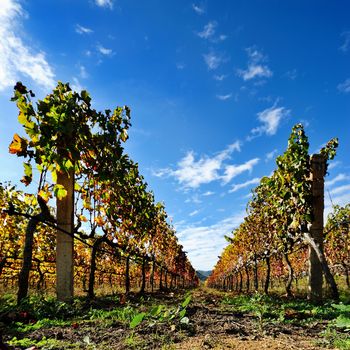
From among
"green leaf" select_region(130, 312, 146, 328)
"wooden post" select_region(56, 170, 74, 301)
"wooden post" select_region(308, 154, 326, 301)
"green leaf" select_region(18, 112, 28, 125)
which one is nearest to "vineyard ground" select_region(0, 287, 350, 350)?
"green leaf" select_region(130, 312, 146, 328)

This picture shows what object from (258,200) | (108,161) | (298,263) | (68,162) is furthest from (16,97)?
(298,263)

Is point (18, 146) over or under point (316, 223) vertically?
over

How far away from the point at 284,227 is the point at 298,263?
27168 millimetres

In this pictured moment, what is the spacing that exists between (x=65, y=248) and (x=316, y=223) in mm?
6292

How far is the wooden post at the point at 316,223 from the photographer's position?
26.1 ft

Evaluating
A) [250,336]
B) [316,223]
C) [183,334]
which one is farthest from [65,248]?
[316,223]

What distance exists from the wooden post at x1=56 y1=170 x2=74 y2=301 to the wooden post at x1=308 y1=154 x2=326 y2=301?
5.77m

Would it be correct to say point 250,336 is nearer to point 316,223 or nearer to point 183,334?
point 183,334

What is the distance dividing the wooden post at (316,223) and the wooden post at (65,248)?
227 inches

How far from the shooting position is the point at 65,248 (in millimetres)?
6648

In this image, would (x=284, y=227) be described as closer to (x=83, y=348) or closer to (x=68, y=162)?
(x=68, y=162)

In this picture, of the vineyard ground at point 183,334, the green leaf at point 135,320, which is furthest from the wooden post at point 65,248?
the green leaf at point 135,320

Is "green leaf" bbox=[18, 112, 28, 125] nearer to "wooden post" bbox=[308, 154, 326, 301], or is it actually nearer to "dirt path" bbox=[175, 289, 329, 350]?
"dirt path" bbox=[175, 289, 329, 350]

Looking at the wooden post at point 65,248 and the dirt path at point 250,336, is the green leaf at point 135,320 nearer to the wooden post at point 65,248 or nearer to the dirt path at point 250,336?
the dirt path at point 250,336
